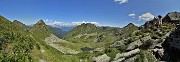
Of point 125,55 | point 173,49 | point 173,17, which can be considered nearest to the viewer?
point 173,49

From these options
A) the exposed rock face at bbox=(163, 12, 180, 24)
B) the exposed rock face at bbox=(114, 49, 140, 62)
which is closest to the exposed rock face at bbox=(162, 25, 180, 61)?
the exposed rock face at bbox=(114, 49, 140, 62)

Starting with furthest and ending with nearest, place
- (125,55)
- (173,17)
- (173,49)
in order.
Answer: (173,17) < (125,55) < (173,49)

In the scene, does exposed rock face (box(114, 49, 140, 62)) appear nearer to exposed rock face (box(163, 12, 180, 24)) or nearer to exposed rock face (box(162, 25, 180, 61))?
exposed rock face (box(162, 25, 180, 61))

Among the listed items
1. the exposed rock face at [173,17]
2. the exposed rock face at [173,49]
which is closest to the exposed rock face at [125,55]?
the exposed rock face at [173,49]

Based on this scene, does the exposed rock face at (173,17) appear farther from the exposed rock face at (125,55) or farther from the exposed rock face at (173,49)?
the exposed rock face at (125,55)

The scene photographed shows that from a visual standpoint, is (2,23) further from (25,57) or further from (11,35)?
(25,57)

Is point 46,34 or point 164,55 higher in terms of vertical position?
point 46,34

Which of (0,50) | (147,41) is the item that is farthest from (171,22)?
(0,50)

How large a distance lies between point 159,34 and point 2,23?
106 feet

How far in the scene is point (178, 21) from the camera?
60.3m

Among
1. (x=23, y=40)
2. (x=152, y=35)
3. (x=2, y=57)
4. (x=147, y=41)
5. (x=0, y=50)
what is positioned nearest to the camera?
(x=2, y=57)

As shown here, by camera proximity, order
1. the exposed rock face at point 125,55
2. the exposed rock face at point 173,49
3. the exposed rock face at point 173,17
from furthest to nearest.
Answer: the exposed rock face at point 173,17 → the exposed rock face at point 125,55 → the exposed rock face at point 173,49

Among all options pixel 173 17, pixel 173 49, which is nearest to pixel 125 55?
pixel 173 49

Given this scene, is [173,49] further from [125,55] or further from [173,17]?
[173,17]
